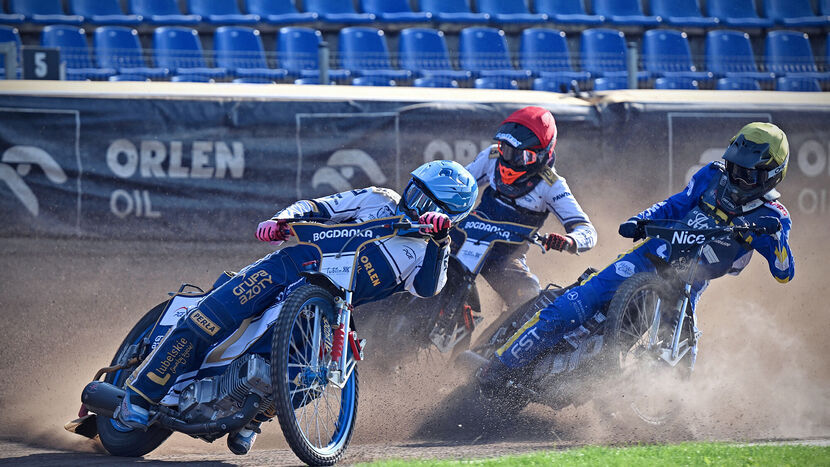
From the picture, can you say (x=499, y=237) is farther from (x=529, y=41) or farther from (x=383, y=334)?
(x=529, y=41)

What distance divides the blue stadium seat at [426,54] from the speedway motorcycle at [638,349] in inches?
289

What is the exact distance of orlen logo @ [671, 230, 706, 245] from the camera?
655cm

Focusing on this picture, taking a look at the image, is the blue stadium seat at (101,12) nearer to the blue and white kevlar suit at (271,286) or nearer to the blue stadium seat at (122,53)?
the blue stadium seat at (122,53)

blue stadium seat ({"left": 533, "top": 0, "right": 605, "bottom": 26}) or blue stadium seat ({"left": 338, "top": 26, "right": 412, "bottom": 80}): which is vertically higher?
blue stadium seat ({"left": 533, "top": 0, "right": 605, "bottom": 26})

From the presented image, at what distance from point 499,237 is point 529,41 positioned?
28.1 feet

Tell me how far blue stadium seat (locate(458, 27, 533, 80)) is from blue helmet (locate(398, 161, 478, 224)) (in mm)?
8446

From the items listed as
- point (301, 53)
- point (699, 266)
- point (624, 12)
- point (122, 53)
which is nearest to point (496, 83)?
point (301, 53)

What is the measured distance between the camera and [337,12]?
15219mm

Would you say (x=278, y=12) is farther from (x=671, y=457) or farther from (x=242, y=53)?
(x=671, y=457)

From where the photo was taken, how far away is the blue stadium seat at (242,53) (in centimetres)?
1322

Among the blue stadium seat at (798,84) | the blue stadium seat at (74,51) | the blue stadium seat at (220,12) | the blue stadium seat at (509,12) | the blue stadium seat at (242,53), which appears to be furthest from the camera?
the blue stadium seat at (509,12)

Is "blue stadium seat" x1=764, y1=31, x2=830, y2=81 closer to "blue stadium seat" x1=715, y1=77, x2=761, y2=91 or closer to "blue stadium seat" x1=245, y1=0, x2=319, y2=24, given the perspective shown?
"blue stadium seat" x1=715, y1=77, x2=761, y2=91

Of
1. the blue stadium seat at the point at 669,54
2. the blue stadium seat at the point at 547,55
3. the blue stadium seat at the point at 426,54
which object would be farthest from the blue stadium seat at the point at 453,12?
the blue stadium seat at the point at 669,54

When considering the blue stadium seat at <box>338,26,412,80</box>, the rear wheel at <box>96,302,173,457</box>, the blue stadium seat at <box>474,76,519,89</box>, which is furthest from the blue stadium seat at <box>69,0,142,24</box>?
the rear wheel at <box>96,302,173,457</box>
